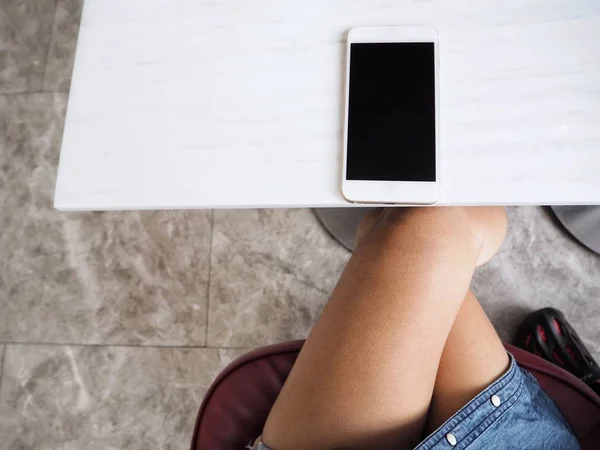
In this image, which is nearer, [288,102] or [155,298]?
[288,102]

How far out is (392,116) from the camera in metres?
0.48

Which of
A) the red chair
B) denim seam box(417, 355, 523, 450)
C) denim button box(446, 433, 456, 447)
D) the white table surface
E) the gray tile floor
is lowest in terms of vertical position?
the gray tile floor

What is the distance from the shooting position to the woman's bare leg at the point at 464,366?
1.90ft

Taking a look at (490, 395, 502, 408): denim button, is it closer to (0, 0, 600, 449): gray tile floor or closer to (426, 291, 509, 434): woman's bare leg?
(426, 291, 509, 434): woman's bare leg

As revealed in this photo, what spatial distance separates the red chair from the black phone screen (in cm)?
32

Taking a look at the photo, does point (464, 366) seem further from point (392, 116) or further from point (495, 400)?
point (392, 116)

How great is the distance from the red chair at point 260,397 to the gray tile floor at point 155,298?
333 millimetres

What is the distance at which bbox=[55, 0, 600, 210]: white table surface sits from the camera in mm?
466

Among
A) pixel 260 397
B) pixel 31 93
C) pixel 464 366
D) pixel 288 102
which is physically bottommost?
pixel 31 93

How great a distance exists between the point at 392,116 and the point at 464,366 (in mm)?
310

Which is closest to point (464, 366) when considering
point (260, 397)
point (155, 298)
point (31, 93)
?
point (260, 397)

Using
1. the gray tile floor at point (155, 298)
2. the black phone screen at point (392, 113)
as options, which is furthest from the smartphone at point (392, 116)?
the gray tile floor at point (155, 298)

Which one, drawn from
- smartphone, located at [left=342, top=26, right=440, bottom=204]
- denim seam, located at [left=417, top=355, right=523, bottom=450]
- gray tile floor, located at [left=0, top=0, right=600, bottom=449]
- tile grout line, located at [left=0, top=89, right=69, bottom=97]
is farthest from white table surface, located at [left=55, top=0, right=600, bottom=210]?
tile grout line, located at [left=0, top=89, right=69, bottom=97]

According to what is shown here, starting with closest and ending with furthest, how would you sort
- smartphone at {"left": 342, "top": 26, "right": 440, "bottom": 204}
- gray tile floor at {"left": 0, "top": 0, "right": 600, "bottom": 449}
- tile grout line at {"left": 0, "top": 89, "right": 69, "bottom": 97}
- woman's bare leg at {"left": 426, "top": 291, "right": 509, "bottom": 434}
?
smartphone at {"left": 342, "top": 26, "right": 440, "bottom": 204} → woman's bare leg at {"left": 426, "top": 291, "right": 509, "bottom": 434} → gray tile floor at {"left": 0, "top": 0, "right": 600, "bottom": 449} → tile grout line at {"left": 0, "top": 89, "right": 69, "bottom": 97}
